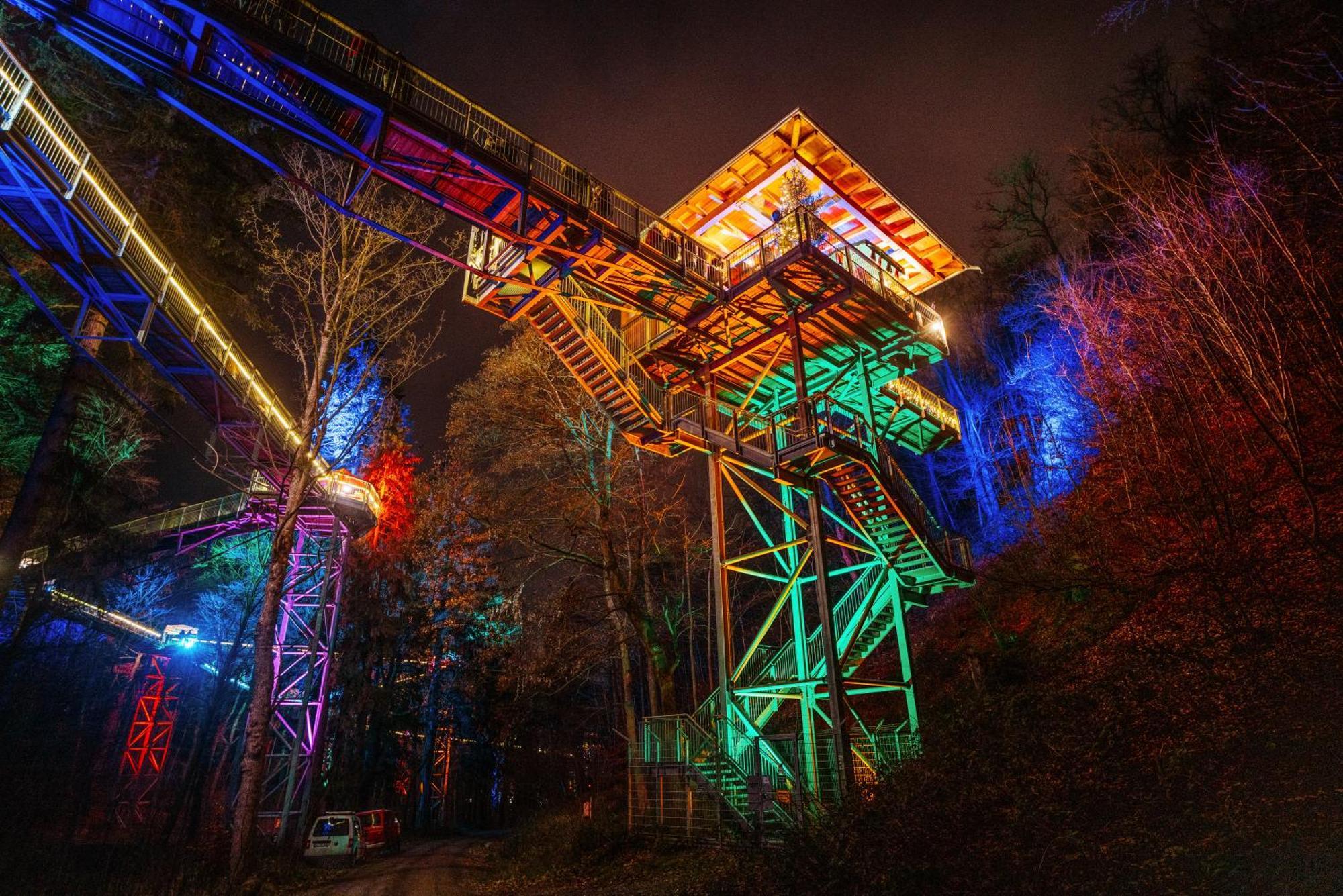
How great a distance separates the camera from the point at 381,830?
20.8 meters

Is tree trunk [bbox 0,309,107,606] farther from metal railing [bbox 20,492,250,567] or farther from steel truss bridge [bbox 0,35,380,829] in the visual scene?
metal railing [bbox 20,492,250,567]

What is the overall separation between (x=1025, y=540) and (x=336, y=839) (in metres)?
21.8

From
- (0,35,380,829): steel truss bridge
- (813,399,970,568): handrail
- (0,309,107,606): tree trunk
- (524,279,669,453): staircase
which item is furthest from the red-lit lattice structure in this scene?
(813,399,970,568): handrail

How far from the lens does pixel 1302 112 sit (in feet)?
38.1

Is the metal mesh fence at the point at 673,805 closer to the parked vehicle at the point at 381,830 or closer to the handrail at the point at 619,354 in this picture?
the handrail at the point at 619,354

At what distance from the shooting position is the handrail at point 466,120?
979 centimetres

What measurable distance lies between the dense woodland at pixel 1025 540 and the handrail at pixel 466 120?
3.87m

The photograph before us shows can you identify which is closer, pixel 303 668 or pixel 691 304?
pixel 691 304

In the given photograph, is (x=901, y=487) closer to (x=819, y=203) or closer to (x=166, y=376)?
(x=819, y=203)

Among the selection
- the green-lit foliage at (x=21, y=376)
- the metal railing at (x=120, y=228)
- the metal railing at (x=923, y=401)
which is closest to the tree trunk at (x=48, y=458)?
the metal railing at (x=120, y=228)

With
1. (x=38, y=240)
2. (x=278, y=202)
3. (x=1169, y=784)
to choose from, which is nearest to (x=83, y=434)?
(x=278, y=202)

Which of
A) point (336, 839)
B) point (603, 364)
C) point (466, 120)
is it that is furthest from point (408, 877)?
point (466, 120)

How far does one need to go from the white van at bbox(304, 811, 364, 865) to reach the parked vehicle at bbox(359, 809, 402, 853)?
929mm

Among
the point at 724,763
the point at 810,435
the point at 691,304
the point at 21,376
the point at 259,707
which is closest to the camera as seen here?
the point at 259,707
